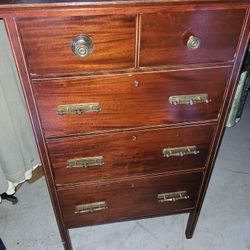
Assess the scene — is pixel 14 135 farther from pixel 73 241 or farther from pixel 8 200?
pixel 73 241

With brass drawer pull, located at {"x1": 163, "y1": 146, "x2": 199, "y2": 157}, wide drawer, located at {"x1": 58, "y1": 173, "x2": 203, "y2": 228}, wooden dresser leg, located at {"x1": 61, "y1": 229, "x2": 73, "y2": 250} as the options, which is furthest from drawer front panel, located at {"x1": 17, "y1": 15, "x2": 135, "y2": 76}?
wooden dresser leg, located at {"x1": 61, "y1": 229, "x2": 73, "y2": 250}

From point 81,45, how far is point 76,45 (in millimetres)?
12

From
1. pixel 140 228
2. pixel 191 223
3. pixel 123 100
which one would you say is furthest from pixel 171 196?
pixel 123 100

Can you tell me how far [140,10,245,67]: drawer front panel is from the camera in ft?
2.33

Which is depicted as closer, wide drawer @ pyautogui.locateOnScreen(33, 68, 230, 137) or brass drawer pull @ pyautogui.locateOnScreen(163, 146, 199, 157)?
wide drawer @ pyautogui.locateOnScreen(33, 68, 230, 137)

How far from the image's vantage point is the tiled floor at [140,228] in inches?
54.7

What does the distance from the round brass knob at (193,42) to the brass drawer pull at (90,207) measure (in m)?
0.67

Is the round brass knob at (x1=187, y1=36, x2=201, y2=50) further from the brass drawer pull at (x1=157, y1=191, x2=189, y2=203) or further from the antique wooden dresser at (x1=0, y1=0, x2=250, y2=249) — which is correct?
the brass drawer pull at (x1=157, y1=191, x2=189, y2=203)

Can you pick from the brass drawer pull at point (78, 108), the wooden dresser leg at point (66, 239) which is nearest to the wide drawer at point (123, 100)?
the brass drawer pull at point (78, 108)

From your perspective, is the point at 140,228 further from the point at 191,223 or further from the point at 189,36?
the point at 189,36

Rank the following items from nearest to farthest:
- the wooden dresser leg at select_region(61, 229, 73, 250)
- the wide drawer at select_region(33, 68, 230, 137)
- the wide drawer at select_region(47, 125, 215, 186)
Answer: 1. the wide drawer at select_region(33, 68, 230, 137)
2. the wide drawer at select_region(47, 125, 215, 186)
3. the wooden dresser leg at select_region(61, 229, 73, 250)

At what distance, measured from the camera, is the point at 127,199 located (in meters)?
1.13

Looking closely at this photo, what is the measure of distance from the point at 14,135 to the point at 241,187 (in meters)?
1.30

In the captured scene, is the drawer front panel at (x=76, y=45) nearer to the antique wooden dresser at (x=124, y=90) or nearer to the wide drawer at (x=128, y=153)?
the antique wooden dresser at (x=124, y=90)
